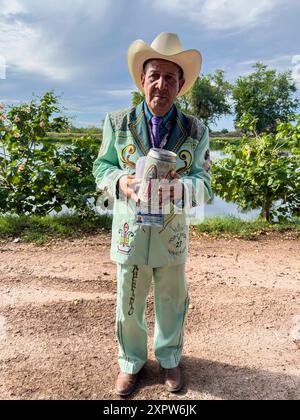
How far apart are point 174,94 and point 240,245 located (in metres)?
3.38

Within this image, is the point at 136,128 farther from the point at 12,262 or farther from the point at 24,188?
the point at 24,188

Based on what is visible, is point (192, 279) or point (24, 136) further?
point (24, 136)

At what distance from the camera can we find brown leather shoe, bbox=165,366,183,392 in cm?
240

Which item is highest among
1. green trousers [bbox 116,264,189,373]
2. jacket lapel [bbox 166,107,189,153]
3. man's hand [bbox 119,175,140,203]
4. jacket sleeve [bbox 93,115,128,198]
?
jacket lapel [bbox 166,107,189,153]

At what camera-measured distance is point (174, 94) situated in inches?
81.1

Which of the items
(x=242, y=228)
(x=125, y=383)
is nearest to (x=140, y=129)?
(x=125, y=383)

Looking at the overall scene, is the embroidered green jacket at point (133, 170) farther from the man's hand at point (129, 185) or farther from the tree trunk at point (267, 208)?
the tree trunk at point (267, 208)

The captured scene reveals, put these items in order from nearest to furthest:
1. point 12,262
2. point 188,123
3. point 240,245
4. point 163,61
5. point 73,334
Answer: point 163,61 → point 188,123 → point 73,334 → point 12,262 → point 240,245

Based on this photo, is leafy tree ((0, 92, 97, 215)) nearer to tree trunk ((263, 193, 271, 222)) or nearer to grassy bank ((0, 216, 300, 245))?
grassy bank ((0, 216, 300, 245))

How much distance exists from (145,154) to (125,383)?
54.5 inches

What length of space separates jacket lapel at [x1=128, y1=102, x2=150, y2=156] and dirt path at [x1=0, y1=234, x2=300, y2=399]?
1472mm

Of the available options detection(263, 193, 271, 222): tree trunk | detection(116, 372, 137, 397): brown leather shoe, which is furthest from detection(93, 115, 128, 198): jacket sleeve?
detection(263, 193, 271, 222): tree trunk

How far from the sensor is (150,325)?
10.5ft
